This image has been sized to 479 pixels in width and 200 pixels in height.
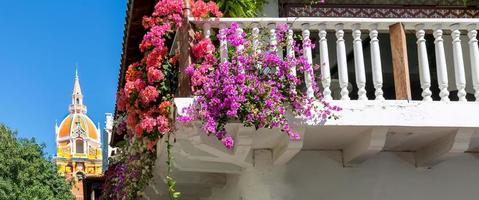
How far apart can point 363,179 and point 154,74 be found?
2.53m

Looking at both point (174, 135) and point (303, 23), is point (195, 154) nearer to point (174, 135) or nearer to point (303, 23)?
point (174, 135)

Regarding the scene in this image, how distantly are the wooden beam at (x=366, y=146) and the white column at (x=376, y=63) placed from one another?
362mm

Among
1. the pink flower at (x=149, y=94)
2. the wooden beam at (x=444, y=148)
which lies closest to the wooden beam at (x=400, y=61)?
the wooden beam at (x=444, y=148)

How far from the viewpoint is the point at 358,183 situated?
930 cm

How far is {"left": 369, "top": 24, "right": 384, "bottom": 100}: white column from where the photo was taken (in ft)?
28.3

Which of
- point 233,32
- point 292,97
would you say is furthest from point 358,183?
point 233,32

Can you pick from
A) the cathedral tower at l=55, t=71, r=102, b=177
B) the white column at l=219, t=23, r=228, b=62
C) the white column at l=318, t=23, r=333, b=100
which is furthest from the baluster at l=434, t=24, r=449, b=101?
the cathedral tower at l=55, t=71, r=102, b=177

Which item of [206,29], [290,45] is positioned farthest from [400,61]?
[206,29]

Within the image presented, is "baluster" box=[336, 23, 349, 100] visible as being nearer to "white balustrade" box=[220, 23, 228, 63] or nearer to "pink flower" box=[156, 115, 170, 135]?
"white balustrade" box=[220, 23, 228, 63]

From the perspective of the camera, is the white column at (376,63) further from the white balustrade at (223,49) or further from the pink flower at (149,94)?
Answer: the pink flower at (149,94)

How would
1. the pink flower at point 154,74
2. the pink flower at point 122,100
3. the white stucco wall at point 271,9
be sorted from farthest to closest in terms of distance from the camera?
the white stucco wall at point 271,9 < the pink flower at point 122,100 < the pink flower at point 154,74

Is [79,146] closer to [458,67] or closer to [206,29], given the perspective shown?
[206,29]

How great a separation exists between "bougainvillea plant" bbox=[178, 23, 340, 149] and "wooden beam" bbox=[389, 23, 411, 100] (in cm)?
83

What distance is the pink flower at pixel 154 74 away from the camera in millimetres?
8727
